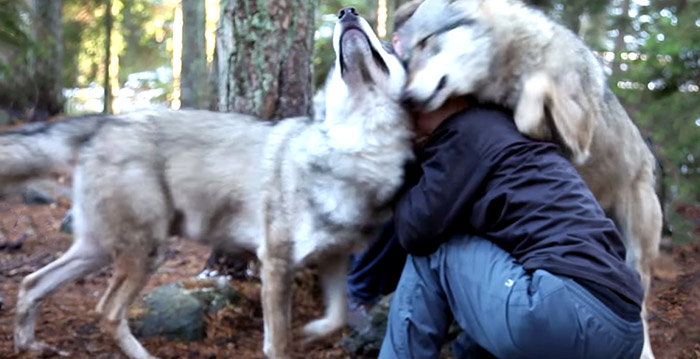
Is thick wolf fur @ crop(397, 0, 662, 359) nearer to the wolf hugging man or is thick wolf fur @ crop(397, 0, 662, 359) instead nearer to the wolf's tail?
the wolf hugging man

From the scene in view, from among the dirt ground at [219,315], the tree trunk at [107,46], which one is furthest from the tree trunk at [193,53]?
the dirt ground at [219,315]

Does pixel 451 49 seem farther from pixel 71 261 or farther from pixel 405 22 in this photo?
pixel 71 261

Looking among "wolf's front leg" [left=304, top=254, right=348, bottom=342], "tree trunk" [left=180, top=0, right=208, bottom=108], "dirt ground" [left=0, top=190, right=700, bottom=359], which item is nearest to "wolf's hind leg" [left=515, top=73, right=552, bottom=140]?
"wolf's front leg" [left=304, top=254, right=348, bottom=342]

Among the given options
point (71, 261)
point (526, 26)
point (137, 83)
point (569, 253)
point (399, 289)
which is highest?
point (526, 26)

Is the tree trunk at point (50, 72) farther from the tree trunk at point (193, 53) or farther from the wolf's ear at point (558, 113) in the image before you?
the wolf's ear at point (558, 113)

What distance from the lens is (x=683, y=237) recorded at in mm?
5668

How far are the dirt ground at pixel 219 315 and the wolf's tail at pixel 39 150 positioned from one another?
3.61 ft

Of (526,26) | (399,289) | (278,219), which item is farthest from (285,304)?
(526,26)

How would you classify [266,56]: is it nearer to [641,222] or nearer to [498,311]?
[641,222]

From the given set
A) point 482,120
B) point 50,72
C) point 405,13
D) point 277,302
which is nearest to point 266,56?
point 405,13

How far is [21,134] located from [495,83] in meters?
3.00

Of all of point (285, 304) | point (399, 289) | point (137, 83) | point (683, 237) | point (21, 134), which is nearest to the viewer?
point (399, 289)

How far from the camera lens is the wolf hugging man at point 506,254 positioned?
9.60 feet

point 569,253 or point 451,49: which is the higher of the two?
point 451,49
